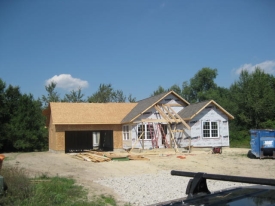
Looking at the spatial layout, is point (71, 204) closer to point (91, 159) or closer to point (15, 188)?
point (15, 188)

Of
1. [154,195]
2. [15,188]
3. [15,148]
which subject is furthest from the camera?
[15,148]

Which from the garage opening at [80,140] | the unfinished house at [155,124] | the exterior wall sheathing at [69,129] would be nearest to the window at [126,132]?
the unfinished house at [155,124]

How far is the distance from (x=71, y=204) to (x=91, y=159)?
526 inches

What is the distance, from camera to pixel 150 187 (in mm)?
12180

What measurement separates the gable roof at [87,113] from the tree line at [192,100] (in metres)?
2.64

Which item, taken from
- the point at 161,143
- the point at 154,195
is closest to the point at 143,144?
the point at 161,143

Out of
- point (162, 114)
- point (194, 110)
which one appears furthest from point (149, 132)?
point (194, 110)

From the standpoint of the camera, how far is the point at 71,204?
9.11 m

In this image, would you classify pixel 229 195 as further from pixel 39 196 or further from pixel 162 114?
pixel 162 114

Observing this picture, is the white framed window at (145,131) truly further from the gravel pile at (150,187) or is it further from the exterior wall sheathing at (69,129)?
the gravel pile at (150,187)

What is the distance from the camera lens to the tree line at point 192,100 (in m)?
33.5

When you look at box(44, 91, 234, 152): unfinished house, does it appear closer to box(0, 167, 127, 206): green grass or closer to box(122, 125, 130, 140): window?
box(122, 125, 130, 140): window

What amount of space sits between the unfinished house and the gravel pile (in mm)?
14222

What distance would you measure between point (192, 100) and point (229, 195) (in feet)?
243
